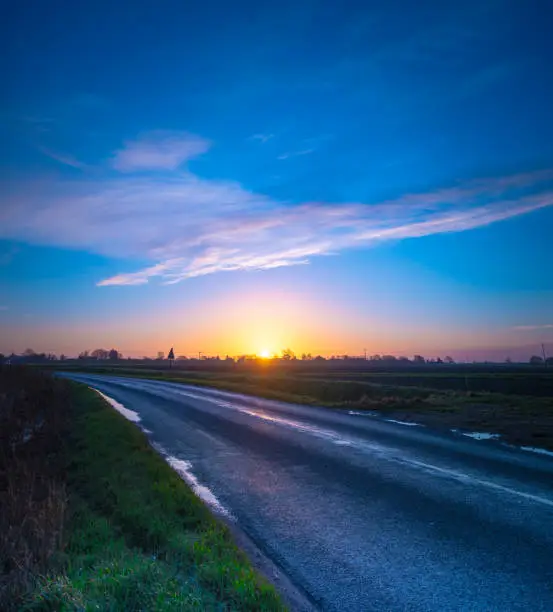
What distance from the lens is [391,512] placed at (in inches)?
279

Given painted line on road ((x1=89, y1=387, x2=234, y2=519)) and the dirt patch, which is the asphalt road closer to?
painted line on road ((x1=89, y1=387, x2=234, y2=519))

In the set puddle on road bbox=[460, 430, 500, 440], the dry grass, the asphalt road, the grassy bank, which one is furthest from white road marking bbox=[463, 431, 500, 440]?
the dry grass

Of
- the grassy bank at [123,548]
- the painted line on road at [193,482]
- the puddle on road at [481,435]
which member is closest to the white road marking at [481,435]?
the puddle on road at [481,435]

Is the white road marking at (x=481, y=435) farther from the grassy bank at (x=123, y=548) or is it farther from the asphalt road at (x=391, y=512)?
the grassy bank at (x=123, y=548)

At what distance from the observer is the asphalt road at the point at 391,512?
474 centimetres

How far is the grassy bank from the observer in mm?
4160

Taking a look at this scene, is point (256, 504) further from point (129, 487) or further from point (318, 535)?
point (129, 487)

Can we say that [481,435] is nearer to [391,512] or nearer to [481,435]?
[481,435]

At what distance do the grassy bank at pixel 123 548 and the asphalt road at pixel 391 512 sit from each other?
642 millimetres

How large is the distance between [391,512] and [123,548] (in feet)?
11.6

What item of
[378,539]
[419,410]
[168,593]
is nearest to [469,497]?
[378,539]

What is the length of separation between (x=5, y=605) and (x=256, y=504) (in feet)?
13.2

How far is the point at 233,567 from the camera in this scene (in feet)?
16.1

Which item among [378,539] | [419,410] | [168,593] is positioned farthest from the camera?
[419,410]
